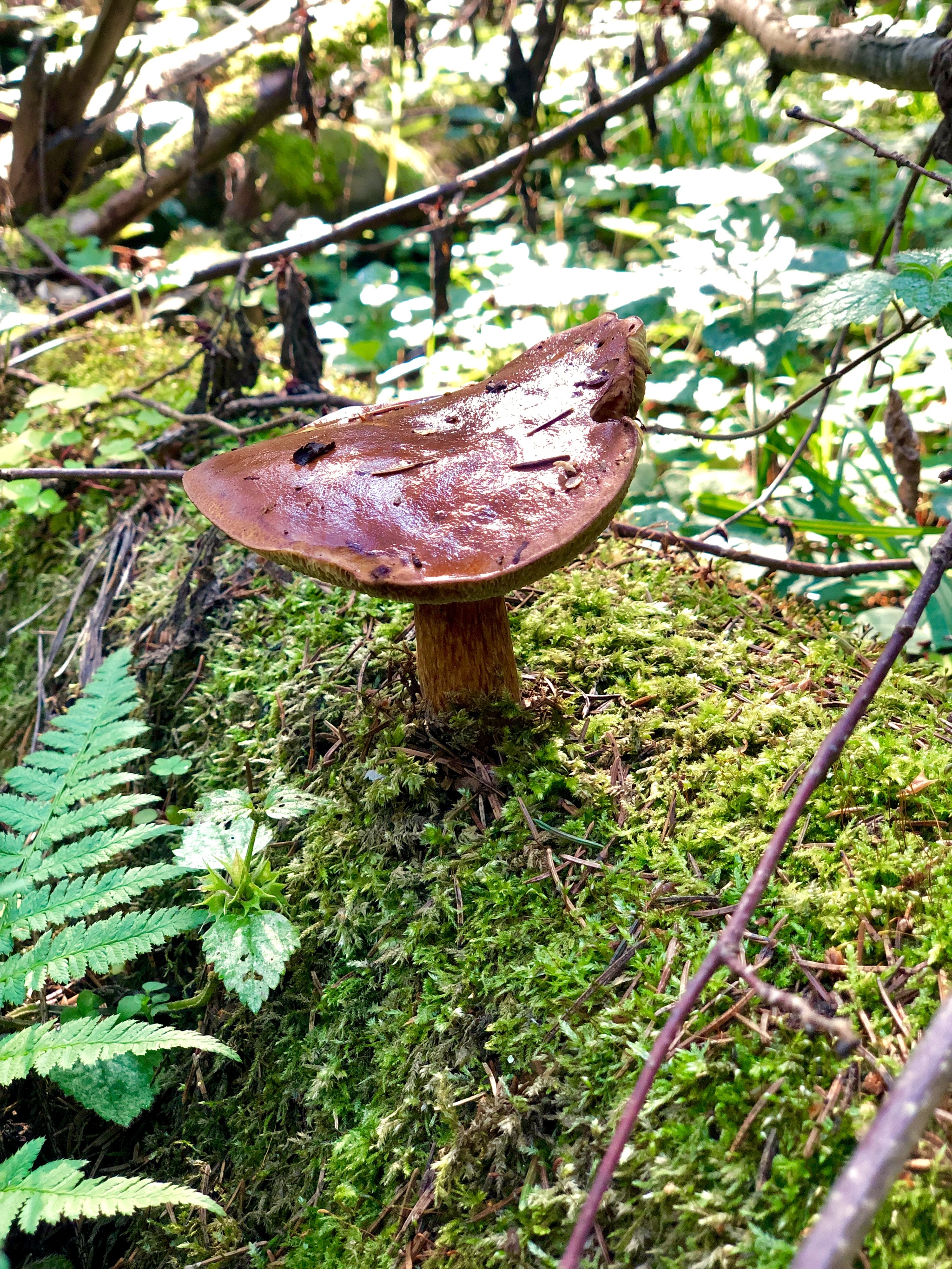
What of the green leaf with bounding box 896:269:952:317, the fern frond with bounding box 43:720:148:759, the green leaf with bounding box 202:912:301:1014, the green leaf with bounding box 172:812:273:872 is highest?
the green leaf with bounding box 896:269:952:317

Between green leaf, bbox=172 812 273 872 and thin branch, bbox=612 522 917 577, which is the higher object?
green leaf, bbox=172 812 273 872

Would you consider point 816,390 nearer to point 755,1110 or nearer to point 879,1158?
point 755,1110

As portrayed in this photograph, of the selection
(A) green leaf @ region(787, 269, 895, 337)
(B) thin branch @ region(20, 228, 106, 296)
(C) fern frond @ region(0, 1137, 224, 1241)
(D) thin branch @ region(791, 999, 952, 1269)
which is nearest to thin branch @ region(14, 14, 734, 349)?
(B) thin branch @ region(20, 228, 106, 296)

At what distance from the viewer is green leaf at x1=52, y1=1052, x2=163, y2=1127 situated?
5.26 feet

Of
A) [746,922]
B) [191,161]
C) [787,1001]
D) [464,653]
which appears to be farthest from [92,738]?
[191,161]

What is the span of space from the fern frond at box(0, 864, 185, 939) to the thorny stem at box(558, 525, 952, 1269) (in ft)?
3.39

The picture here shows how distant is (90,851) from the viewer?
5.69ft

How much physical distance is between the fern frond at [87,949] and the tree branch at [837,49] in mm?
2645

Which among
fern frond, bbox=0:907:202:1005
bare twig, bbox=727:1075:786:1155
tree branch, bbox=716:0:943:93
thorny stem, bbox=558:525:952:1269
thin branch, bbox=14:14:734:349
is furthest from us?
thin branch, bbox=14:14:734:349

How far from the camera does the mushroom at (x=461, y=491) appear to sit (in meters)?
1.43

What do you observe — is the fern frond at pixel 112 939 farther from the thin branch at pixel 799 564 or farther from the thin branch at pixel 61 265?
the thin branch at pixel 61 265

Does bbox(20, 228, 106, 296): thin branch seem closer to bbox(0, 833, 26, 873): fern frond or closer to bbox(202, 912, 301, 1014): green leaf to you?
bbox(0, 833, 26, 873): fern frond

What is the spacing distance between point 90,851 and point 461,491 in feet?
3.60

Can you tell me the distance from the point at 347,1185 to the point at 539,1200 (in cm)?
39
